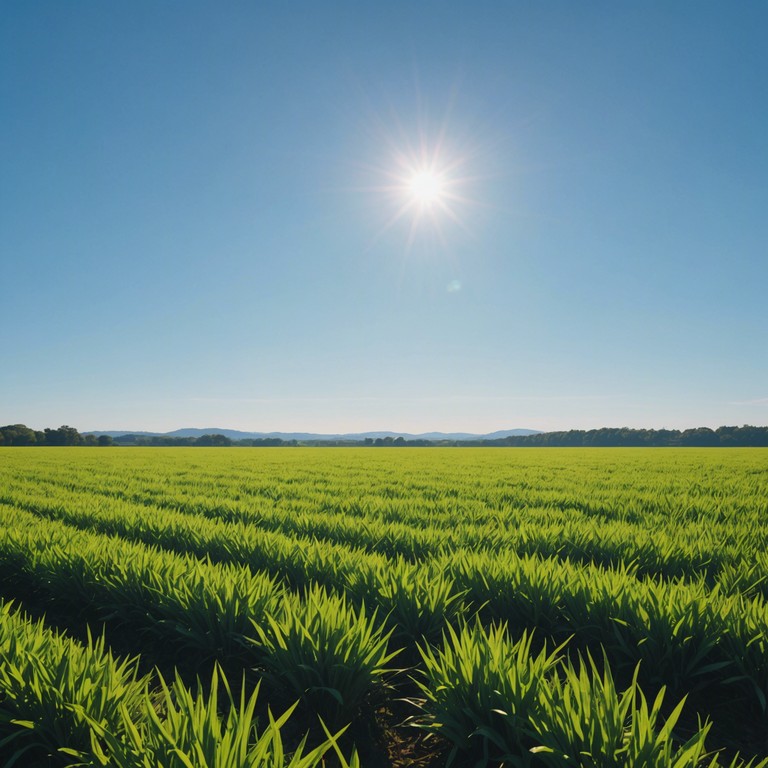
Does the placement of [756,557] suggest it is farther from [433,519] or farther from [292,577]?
[292,577]

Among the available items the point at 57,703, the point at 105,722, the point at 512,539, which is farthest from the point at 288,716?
the point at 512,539

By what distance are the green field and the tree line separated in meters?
76.5

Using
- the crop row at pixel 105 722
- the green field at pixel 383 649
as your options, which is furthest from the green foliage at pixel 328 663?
the crop row at pixel 105 722

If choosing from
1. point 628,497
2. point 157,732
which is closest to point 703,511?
point 628,497

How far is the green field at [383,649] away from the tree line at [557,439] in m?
76.5

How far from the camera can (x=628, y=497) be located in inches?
433

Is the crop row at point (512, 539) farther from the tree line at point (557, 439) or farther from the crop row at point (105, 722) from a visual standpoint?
the tree line at point (557, 439)

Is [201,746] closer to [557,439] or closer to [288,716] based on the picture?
[288,716]

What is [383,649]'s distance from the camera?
3.07 metres

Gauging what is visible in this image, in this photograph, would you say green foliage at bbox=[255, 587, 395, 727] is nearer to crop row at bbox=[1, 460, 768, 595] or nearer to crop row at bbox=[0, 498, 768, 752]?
crop row at bbox=[0, 498, 768, 752]

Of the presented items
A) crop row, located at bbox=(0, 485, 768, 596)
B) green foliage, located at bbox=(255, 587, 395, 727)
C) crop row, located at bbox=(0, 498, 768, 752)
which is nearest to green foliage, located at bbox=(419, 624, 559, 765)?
green foliage, located at bbox=(255, 587, 395, 727)

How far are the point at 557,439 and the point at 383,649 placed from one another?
4106 inches

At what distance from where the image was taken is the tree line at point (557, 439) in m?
85.3

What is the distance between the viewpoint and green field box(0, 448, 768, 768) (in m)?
2.16
